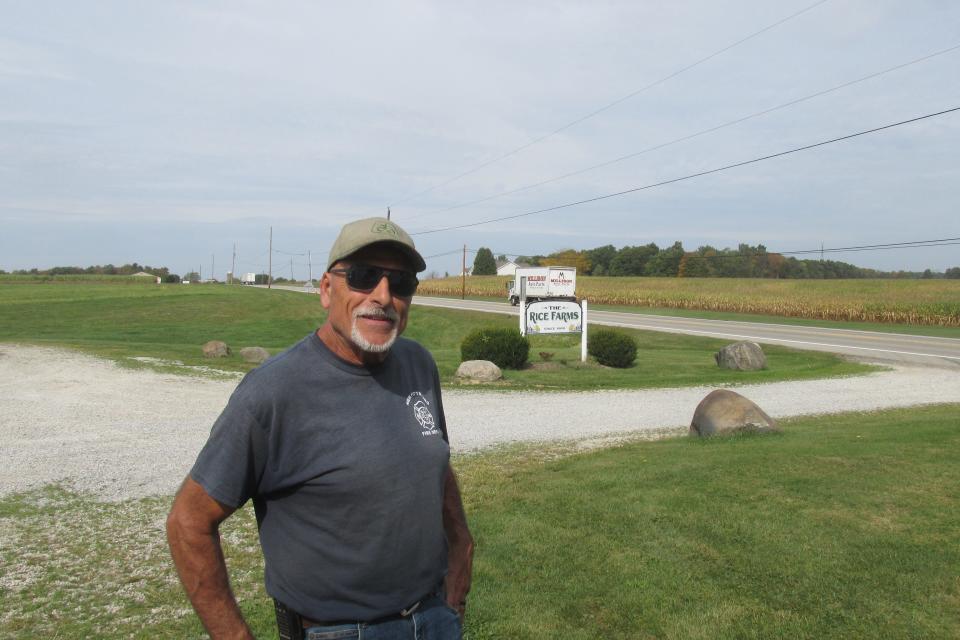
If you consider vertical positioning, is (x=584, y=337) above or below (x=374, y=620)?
below

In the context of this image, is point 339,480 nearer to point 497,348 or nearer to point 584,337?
point 497,348

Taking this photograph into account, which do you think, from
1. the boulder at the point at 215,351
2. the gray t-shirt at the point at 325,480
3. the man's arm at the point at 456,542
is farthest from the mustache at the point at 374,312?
the boulder at the point at 215,351

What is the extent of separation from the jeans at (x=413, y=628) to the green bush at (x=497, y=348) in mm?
16880

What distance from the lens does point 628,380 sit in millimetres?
18328

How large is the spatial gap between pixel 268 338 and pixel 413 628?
104ft

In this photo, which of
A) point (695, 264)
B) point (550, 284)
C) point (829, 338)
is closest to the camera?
point (550, 284)

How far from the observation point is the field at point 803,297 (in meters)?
45.2

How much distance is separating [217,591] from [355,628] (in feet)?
1.37

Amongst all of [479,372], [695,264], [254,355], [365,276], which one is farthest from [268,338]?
[695,264]

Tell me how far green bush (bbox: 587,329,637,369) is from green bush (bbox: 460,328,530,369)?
8.02 ft

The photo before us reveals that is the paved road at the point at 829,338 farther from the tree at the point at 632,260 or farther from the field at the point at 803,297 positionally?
the tree at the point at 632,260

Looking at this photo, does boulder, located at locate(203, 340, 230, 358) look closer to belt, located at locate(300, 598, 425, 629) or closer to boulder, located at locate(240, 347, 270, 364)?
boulder, located at locate(240, 347, 270, 364)

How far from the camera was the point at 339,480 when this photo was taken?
2299 millimetres

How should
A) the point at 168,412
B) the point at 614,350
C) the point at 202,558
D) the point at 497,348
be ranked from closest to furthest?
the point at 202,558
the point at 168,412
the point at 497,348
the point at 614,350
